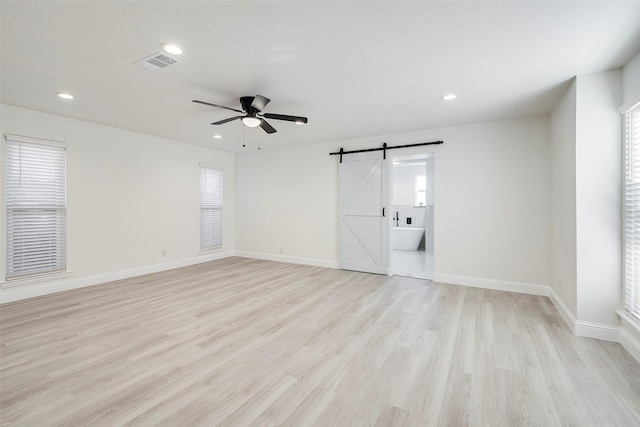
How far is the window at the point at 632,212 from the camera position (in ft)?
8.06

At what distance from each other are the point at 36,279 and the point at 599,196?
23.4 feet

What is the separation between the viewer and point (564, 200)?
3285 mm

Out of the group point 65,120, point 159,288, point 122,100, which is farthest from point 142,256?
Result: point 122,100

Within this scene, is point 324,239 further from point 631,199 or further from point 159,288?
point 631,199

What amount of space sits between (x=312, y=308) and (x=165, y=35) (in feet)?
10.4

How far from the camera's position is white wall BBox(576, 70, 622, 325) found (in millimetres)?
2672

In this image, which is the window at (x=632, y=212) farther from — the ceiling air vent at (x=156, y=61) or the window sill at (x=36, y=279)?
the window sill at (x=36, y=279)

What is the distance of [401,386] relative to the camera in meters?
1.99

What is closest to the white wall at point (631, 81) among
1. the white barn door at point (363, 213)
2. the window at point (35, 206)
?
the white barn door at point (363, 213)

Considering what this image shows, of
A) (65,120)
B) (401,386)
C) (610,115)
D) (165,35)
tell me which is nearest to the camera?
(401,386)

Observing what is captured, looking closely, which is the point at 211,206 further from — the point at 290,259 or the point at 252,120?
the point at 252,120

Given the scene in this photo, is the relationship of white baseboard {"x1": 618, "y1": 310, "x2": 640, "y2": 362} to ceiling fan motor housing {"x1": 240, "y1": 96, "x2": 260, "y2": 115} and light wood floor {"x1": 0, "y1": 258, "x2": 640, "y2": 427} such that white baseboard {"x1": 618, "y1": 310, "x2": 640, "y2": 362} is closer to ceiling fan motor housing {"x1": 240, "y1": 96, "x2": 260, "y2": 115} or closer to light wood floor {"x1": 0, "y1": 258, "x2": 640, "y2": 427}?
light wood floor {"x1": 0, "y1": 258, "x2": 640, "y2": 427}

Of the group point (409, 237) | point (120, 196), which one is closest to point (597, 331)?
point (409, 237)

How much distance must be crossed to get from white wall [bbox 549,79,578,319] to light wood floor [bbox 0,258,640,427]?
44cm
